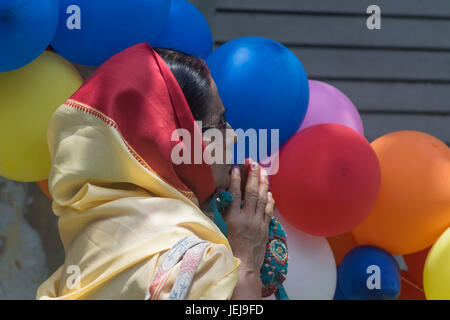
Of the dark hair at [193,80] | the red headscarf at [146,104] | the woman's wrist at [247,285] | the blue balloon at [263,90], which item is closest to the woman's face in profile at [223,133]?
the dark hair at [193,80]

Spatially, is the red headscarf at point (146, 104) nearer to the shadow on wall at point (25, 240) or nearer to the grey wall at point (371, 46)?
the shadow on wall at point (25, 240)


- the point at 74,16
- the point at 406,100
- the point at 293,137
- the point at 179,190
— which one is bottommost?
the point at 406,100

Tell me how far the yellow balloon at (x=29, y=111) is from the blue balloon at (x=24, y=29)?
0.10 meters

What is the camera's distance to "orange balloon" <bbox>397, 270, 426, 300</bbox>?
8.59 feet

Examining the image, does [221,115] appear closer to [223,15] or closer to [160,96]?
[160,96]

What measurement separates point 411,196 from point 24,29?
1567mm

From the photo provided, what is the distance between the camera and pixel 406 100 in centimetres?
387

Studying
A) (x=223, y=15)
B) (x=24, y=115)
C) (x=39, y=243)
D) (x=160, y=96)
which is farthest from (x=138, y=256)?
(x=223, y=15)

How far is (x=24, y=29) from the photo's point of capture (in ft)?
5.65

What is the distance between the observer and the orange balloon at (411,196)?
2.29m

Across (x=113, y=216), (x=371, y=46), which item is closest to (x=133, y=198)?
(x=113, y=216)

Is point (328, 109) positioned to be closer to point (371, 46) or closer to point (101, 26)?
point (101, 26)

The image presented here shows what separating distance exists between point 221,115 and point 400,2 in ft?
8.95

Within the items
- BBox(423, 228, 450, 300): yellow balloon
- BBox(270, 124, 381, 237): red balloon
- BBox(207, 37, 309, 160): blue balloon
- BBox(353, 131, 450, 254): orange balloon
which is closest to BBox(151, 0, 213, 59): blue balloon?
BBox(207, 37, 309, 160): blue balloon
